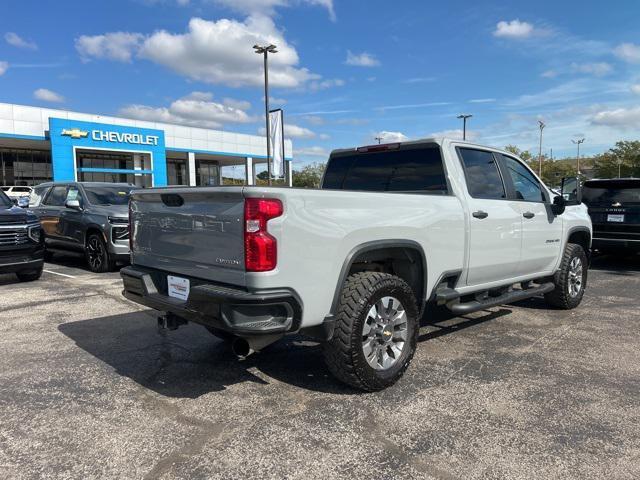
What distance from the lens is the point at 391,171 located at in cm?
485

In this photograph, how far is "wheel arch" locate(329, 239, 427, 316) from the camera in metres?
3.41

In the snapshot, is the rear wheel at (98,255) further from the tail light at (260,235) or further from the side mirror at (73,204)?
the tail light at (260,235)

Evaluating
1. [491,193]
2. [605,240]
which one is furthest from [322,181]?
[605,240]

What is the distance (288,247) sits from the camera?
307cm

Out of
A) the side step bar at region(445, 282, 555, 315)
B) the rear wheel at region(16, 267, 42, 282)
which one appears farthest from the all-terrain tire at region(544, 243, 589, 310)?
the rear wheel at region(16, 267, 42, 282)

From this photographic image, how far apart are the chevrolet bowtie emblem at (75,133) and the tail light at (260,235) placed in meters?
29.8

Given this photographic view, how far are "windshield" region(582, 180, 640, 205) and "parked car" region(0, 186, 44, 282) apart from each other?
32.9ft

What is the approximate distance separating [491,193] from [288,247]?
267 cm

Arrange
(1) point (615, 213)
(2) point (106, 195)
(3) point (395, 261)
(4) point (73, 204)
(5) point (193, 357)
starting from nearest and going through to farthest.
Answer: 1. (3) point (395, 261)
2. (5) point (193, 357)
3. (1) point (615, 213)
4. (4) point (73, 204)
5. (2) point (106, 195)

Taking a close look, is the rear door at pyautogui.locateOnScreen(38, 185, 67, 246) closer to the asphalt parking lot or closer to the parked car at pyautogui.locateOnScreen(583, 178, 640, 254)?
the asphalt parking lot

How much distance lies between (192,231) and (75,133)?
2958 centimetres

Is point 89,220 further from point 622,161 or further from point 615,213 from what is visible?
point 622,161

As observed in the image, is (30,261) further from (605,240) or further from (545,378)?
(605,240)

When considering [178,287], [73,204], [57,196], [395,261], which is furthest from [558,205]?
[57,196]
